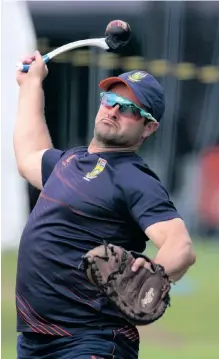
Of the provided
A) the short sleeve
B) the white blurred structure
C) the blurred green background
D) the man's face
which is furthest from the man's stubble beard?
the white blurred structure

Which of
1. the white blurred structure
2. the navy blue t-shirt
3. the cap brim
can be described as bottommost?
the white blurred structure

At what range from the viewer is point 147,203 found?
2977 millimetres

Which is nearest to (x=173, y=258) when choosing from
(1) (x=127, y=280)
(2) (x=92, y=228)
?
(1) (x=127, y=280)

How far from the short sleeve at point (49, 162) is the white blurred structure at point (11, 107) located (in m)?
4.71

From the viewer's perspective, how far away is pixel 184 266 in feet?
9.48

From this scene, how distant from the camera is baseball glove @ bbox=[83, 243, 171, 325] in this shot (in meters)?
2.78

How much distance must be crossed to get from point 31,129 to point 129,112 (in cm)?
56

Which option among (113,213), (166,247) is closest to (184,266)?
(166,247)

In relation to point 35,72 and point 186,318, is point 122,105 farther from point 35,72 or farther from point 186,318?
point 186,318

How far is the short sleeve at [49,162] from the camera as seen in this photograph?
11.2ft

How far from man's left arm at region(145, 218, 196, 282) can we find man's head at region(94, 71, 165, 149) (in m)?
0.37

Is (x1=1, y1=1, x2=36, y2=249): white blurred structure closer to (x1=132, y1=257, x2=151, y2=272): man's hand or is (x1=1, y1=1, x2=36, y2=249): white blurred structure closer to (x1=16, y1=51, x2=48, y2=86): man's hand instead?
(x1=16, y1=51, x2=48, y2=86): man's hand

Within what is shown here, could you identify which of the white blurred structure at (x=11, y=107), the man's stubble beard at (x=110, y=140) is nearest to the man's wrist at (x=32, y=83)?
the man's stubble beard at (x=110, y=140)

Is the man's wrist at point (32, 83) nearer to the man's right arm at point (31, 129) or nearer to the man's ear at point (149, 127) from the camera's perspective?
the man's right arm at point (31, 129)
